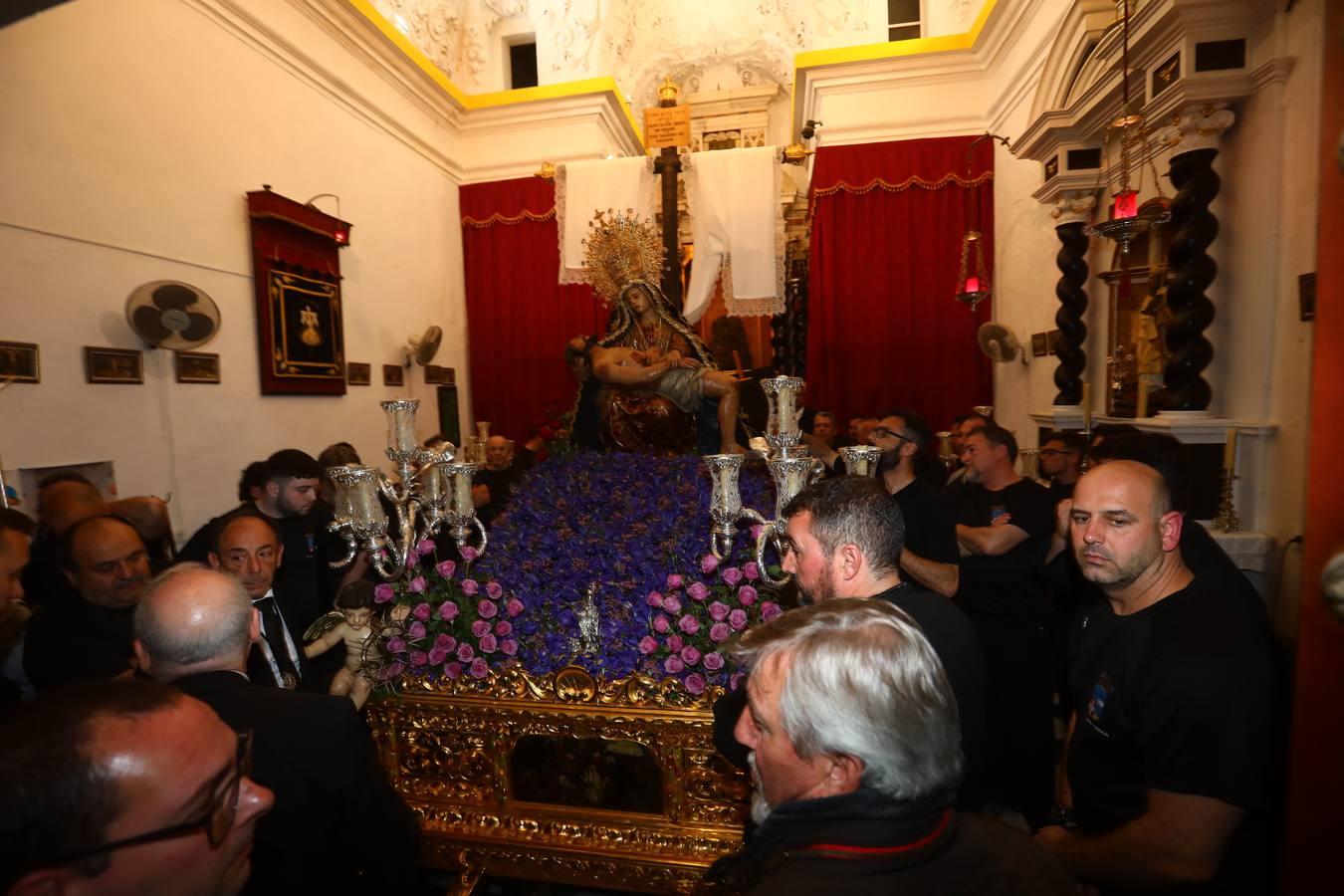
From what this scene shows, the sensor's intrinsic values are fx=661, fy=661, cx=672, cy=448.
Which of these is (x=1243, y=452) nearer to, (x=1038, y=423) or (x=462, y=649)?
(x=1038, y=423)

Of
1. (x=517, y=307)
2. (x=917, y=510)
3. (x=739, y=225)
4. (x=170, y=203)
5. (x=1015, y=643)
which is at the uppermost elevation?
(x=739, y=225)

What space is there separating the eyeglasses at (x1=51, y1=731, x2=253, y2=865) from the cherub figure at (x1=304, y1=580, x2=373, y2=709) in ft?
4.45

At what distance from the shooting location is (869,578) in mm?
1725

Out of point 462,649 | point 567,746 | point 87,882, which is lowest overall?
point 567,746

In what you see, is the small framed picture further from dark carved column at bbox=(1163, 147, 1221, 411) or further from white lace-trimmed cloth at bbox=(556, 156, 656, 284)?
dark carved column at bbox=(1163, 147, 1221, 411)

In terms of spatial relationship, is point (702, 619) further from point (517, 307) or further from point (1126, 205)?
point (517, 307)

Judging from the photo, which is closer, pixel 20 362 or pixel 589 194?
pixel 20 362

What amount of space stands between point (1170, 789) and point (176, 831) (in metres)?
1.82

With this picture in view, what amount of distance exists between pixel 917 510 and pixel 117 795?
2.68 meters

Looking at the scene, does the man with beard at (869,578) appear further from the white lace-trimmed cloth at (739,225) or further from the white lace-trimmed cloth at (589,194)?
the white lace-trimmed cloth at (589,194)

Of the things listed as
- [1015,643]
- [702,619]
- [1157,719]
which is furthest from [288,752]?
[1015,643]

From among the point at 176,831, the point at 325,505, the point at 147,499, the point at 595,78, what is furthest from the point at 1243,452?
the point at 595,78

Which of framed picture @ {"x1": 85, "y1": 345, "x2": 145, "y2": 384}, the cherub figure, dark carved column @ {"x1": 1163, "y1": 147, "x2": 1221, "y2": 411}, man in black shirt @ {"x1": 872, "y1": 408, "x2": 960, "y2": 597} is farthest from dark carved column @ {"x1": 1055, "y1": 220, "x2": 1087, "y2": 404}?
framed picture @ {"x1": 85, "y1": 345, "x2": 145, "y2": 384}

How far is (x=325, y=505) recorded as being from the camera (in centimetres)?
369
